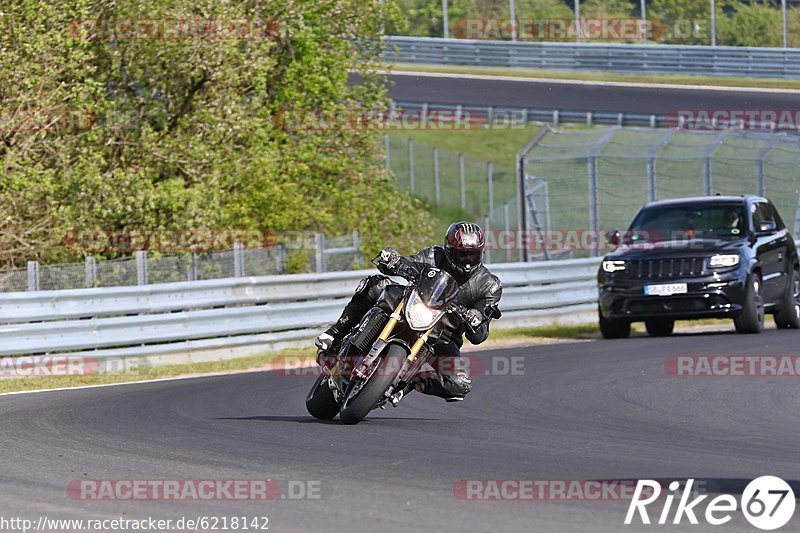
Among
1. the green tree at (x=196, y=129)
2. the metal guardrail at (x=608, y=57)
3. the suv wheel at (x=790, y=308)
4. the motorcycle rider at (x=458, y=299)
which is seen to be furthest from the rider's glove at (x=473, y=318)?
the metal guardrail at (x=608, y=57)

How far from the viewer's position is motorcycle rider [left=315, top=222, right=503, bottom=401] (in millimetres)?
9500

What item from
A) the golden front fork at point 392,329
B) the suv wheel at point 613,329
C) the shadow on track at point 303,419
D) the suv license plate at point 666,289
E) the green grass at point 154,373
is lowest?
the suv wheel at point 613,329

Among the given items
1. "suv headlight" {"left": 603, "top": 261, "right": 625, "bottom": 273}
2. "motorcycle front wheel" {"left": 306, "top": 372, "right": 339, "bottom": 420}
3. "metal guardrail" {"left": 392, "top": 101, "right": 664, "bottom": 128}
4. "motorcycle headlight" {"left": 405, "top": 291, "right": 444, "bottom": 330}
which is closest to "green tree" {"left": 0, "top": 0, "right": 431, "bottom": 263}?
"suv headlight" {"left": 603, "top": 261, "right": 625, "bottom": 273}

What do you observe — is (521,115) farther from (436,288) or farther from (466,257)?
(436,288)

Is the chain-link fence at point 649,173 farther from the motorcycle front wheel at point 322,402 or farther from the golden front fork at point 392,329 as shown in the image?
the golden front fork at point 392,329

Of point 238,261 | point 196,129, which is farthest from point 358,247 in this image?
point 238,261

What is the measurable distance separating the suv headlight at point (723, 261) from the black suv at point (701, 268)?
12 mm

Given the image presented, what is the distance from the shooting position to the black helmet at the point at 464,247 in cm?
948

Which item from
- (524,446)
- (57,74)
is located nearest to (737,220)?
(57,74)

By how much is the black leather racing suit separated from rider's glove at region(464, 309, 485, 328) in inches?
2.6

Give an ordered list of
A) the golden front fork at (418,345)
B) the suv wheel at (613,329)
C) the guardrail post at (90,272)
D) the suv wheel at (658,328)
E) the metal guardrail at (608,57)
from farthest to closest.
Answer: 1. the metal guardrail at (608,57)
2. the suv wheel at (658,328)
3. the suv wheel at (613,329)
4. the guardrail post at (90,272)
5. the golden front fork at (418,345)

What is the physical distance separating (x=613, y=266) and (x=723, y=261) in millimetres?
1401

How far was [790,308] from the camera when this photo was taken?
A: 18.9 meters

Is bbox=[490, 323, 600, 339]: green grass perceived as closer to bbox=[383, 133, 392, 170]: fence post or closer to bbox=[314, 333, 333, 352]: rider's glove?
bbox=[314, 333, 333, 352]: rider's glove
